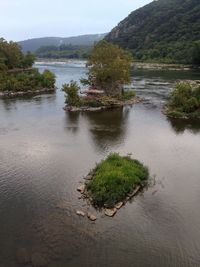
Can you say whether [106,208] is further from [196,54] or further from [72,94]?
[196,54]

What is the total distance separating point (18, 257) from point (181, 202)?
13203mm

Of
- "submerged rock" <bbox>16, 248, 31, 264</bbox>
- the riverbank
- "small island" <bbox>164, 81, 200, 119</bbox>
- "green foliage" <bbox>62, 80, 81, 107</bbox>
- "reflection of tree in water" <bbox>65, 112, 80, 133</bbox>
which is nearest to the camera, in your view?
"submerged rock" <bbox>16, 248, 31, 264</bbox>

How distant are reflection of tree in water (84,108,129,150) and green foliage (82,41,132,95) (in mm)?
8328

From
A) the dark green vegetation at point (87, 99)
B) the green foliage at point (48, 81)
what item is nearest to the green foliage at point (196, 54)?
the green foliage at point (48, 81)

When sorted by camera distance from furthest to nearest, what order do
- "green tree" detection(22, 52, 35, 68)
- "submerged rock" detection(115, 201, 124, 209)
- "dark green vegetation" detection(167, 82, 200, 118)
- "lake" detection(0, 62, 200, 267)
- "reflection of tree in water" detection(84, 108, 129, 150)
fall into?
"green tree" detection(22, 52, 35, 68) → "dark green vegetation" detection(167, 82, 200, 118) → "reflection of tree in water" detection(84, 108, 129, 150) → "submerged rock" detection(115, 201, 124, 209) → "lake" detection(0, 62, 200, 267)

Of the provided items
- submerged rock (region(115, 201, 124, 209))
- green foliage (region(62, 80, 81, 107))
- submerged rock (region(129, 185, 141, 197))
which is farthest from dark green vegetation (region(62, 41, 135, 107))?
submerged rock (region(115, 201, 124, 209))

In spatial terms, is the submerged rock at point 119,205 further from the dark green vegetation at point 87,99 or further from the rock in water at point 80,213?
the dark green vegetation at point 87,99

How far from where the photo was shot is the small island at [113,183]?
88.2 feet

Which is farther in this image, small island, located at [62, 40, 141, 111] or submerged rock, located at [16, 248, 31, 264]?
small island, located at [62, 40, 141, 111]

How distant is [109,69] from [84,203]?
4313cm

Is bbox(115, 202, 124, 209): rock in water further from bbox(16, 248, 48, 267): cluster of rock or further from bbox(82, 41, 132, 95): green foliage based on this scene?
bbox(82, 41, 132, 95): green foliage

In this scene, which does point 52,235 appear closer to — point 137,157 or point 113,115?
point 137,157

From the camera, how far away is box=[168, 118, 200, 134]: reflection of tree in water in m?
48.2

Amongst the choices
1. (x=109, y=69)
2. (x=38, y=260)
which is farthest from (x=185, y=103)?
(x=38, y=260)
